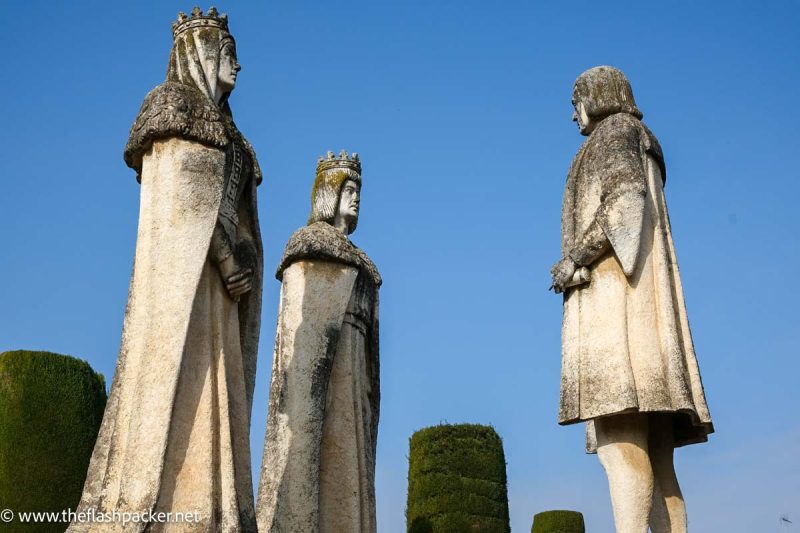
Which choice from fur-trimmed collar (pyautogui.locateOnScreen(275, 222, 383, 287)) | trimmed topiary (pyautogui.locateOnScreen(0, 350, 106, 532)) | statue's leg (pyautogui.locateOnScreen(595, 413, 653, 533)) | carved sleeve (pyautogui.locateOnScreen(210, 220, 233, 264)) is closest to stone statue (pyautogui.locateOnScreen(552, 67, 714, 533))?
statue's leg (pyautogui.locateOnScreen(595, 413, 653, 533))

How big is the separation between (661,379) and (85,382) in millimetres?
6010

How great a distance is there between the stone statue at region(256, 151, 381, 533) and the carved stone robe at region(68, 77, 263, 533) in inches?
99.1

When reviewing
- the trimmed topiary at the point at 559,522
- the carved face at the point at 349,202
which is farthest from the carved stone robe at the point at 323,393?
the trimmed topiary at the point at 559,522

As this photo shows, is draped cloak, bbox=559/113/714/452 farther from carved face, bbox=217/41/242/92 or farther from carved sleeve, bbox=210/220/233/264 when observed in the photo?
carved face, bbox=217/41/242/92

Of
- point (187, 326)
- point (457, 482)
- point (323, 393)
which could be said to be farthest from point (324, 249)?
point (457, 482)

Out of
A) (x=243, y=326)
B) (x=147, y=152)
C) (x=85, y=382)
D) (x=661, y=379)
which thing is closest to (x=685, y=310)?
(x=661, y=379)

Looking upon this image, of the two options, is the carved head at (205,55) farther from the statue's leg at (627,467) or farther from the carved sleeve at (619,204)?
the statue's leg at (627,467)

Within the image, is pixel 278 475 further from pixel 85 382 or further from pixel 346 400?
pixel 85 382

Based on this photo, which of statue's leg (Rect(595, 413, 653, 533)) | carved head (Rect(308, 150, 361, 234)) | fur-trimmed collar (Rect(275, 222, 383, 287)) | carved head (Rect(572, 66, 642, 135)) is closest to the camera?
statue's leg (Rect(595, 413, 653, 533))

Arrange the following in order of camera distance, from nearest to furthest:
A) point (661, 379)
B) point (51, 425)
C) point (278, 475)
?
point (661, 379) → point (278, 475) → point (51, 425)

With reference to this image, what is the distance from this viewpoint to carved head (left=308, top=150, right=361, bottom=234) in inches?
480

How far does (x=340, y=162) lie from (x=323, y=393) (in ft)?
9.09

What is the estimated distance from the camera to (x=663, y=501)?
8.83 meters

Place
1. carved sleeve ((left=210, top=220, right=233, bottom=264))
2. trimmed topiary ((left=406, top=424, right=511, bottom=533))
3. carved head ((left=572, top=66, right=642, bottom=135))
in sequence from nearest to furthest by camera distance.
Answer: carved sleeve ((left=210, top=220, right=233, bottom=264)) < carved head ((left=572, top=66, right=642, bottom=135)) < trimmed topiary ((left=406, top=424, right=511, bottom=533))
